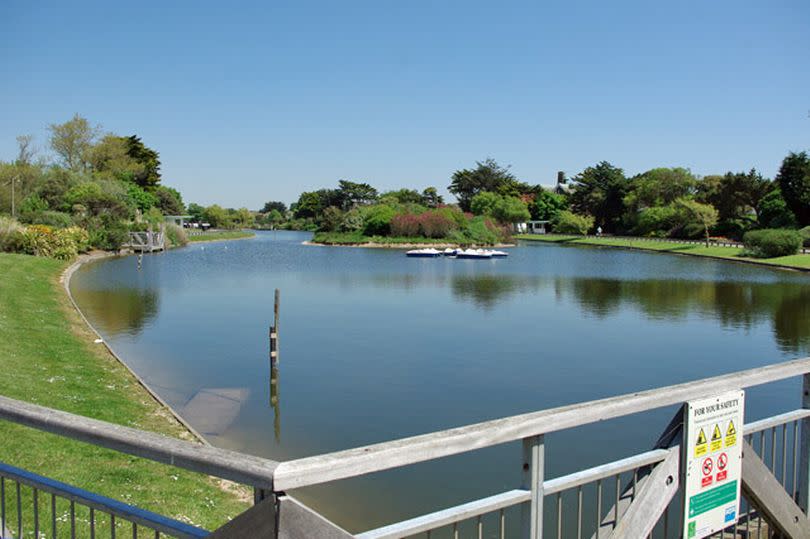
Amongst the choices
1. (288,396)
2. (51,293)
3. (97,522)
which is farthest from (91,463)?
(51,293)

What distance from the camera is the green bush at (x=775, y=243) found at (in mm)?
53094

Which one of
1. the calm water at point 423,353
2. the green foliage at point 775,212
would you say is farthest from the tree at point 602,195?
the calm water at point 423,353

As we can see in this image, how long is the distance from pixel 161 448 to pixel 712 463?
258 cm

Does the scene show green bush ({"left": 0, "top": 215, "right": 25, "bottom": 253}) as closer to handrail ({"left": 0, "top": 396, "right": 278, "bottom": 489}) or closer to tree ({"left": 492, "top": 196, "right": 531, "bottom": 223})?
handrail ({"left": 0, "top": 396, "right": 278, "bottom": 489})

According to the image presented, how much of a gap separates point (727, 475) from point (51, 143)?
283 feet

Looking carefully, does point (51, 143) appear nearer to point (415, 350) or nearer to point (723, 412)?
point (415, 350)

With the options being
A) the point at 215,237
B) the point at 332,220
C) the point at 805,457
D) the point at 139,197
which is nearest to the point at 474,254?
the point at 139,197

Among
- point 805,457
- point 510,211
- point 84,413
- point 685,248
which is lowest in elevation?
point 84,413

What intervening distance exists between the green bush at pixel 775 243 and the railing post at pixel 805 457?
184 feet

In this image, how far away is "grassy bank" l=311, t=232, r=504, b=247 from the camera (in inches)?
3130

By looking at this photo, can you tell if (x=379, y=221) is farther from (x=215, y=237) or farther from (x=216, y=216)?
(x=216, y=216)

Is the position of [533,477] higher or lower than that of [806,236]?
lower

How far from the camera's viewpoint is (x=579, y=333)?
2194 cm

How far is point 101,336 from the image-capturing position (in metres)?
19.2
